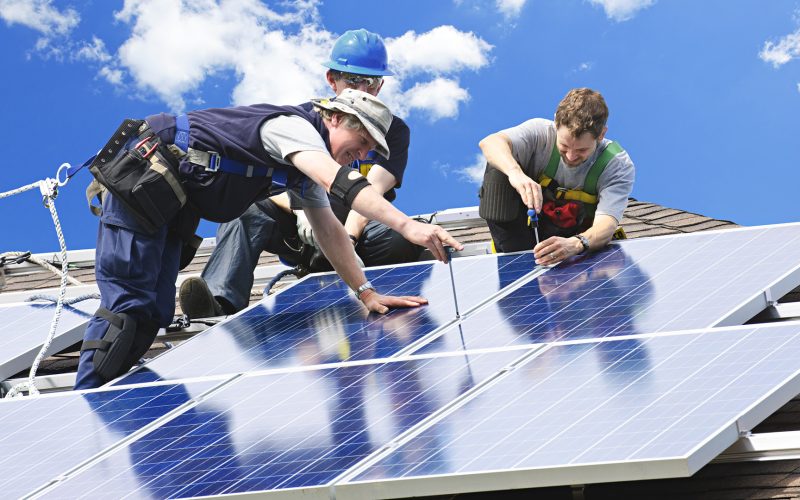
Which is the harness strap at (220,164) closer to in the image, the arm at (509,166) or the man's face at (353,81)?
the arm at (509,166)

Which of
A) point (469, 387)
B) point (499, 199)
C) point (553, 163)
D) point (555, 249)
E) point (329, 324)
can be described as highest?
point (553, 163)

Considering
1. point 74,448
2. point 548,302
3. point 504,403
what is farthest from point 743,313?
point 74,448

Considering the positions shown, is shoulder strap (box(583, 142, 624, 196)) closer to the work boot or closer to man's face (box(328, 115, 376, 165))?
man's face (box(328, 115, 376, 165))

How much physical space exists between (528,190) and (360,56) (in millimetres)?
1811

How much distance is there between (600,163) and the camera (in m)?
7.96

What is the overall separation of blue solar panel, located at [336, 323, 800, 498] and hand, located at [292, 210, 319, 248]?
3253 mm

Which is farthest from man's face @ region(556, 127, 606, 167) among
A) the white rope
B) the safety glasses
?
the white rope

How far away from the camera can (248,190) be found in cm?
709

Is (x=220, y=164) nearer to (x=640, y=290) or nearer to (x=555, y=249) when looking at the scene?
(x=555, y=249)

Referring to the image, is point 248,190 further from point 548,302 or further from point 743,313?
point 743,313

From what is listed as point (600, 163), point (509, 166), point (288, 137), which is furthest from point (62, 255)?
point (600, 163)

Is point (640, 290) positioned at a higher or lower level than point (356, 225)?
lower

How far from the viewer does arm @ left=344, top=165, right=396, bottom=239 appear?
8.89m

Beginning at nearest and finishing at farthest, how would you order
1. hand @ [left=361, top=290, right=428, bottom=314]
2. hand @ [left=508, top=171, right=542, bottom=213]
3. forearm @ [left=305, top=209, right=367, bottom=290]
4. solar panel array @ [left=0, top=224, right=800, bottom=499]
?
solar panel array @ [left=0, top=224, right=800, bottom=499] < hand @ [left=361, top=290, right=428, bottom=314] < forearm @ [left=305, top=209, right=367, bottom=290] < hand @ [left=508, top=171, right=542, bottom=213]
